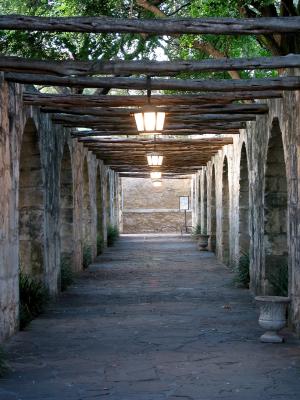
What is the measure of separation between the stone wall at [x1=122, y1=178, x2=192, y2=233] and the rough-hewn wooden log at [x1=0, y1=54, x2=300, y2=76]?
33228mm

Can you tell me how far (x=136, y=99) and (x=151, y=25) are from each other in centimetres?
256

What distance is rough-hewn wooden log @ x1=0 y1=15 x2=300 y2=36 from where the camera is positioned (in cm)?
671

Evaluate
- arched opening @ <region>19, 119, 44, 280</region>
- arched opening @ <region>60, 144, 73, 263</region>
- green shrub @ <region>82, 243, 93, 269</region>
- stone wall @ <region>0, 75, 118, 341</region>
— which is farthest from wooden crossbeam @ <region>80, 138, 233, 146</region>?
arched opening @ <region>19, 119, 44, 280</region>

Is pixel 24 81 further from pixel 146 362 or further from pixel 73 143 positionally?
pixel 73 143

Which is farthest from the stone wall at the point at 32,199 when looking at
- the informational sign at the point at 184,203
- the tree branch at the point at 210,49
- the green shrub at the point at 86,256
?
the informational sign at the point at 184,203

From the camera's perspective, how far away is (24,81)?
8586 mm

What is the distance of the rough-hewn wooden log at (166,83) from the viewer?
27.2 ft

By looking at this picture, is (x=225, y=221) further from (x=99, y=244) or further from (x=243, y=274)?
(x=243, y=274)

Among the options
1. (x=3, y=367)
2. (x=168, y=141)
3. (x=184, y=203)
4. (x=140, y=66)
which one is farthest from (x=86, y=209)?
(x=184, y=203)

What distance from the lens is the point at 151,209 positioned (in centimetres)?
4122

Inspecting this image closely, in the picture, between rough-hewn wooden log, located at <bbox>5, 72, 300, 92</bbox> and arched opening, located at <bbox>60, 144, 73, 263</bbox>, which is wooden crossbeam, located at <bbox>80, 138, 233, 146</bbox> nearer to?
arched opening, located at <bbox>60, 144, 73, 263</bbox>

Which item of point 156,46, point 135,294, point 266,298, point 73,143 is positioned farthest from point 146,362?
point 156,46

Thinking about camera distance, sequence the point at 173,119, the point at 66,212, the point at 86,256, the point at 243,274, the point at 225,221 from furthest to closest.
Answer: the point at 225,221 < the point at 86,256 < the point at 66,212 < the point at 243,274 < the point at 173,119

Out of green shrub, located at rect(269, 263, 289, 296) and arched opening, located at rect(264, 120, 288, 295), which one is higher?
arched opening, located at rect(264, 120, 288, 295)
